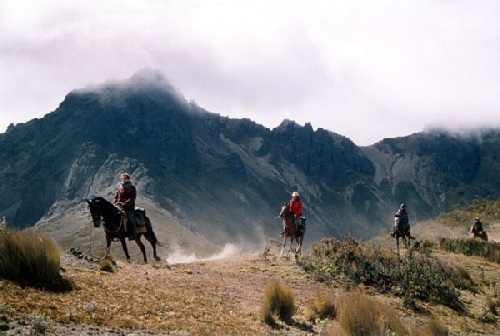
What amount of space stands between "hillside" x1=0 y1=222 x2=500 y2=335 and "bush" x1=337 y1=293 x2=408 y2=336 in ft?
1.23

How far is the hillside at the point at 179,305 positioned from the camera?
8398 millimetres

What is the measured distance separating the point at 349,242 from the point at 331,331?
44.2ft

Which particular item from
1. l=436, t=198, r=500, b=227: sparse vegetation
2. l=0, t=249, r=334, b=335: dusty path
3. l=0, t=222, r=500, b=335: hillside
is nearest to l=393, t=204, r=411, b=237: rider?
l=0, t=222, r=500, b=335: hillside

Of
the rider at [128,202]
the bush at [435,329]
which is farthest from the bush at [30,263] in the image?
the rider at [128,202]

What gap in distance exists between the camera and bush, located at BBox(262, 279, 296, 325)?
38.6 feet

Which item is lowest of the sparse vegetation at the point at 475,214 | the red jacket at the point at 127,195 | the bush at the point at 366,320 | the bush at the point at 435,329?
the bush at the point at 435,329

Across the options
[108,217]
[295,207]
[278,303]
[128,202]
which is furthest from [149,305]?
[295,207]

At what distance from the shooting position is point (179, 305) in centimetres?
1117

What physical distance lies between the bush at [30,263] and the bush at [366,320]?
5.99m

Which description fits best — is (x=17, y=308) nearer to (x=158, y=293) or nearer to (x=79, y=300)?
(x=79, y=300)

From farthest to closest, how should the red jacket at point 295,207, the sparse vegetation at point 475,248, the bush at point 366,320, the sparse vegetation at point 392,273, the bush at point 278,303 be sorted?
the sparse vegetation at point 475,248 < the red jacket at point 295,207 < the sparse vegetation at point 392,273 < the bush at point 278,303 < the bush at point 366,320

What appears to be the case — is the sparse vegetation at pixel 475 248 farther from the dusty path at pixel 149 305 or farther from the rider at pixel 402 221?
the dusty path at pixel 149 305

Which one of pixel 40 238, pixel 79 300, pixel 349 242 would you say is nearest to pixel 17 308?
pixel 79 300

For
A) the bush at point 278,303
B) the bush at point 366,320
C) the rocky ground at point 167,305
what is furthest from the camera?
the bush at point 278,303
